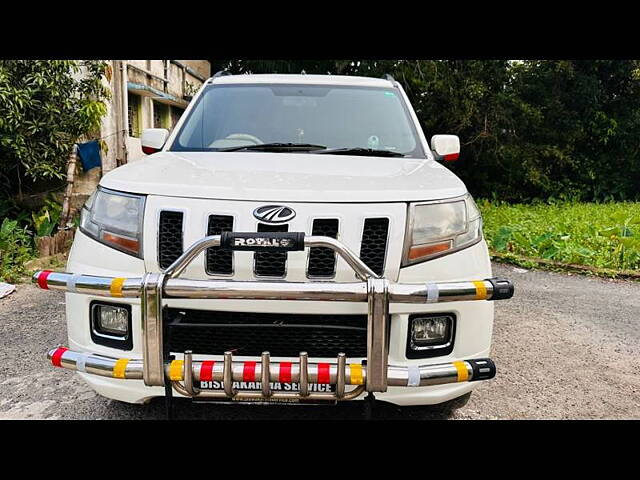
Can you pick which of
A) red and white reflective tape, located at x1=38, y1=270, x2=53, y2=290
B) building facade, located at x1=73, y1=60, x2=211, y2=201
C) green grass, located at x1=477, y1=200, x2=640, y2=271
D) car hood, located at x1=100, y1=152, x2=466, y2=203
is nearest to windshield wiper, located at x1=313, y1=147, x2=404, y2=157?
car hood, located at x1=100, y1=152, x2=466, y2=203

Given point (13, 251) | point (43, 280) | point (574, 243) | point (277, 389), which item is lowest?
point (574, 243)

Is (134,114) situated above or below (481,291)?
above

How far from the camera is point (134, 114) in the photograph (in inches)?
485

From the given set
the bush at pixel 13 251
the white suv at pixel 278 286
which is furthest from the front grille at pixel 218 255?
the bush at pixel 13 251

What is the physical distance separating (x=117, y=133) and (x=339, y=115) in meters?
7.82

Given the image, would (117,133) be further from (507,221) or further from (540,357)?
(540,357)

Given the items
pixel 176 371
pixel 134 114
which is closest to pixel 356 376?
pixel 176 371

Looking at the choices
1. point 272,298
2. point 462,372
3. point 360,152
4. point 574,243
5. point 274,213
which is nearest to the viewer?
point 272,298

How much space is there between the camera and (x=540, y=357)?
3.65 meters

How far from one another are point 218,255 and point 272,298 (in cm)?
40

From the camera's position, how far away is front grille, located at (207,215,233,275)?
2.10 metres

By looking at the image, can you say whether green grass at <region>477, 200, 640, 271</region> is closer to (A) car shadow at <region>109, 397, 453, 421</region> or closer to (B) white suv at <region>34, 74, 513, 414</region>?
(A) car shadow at <region>109, 397, 453, 421</region>

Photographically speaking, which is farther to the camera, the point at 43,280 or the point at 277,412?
the point at 277,412

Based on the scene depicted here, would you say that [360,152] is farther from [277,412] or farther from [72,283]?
[72,283]
